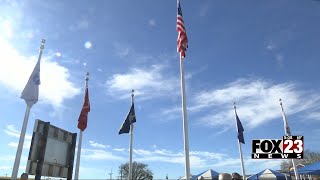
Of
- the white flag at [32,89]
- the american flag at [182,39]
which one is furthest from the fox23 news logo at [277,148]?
the white flag at [32,89]

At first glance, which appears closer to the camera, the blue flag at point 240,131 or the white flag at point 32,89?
the white flag at point 32,89

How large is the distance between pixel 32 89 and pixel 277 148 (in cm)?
1347

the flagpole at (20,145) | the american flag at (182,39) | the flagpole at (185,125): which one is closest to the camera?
the flagpole at (185,125)

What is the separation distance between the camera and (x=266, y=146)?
Answer: 39.6 feet

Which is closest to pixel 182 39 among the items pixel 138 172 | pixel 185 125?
pixel 185 125

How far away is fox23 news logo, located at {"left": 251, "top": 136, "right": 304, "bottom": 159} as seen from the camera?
1195 cm

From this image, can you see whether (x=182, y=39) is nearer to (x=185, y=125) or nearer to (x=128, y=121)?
(x=185, y=125)

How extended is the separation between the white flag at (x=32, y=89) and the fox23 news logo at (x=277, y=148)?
40.8ft

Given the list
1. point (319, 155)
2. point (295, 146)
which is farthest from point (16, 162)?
point (319, 155)

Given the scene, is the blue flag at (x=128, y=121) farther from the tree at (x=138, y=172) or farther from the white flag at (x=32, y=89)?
the tree at (x=138, y=172)

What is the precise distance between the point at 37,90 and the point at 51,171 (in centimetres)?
488

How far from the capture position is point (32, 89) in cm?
1872

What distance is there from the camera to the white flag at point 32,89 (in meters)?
18.4

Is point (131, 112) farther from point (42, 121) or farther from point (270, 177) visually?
point (270, 177)
